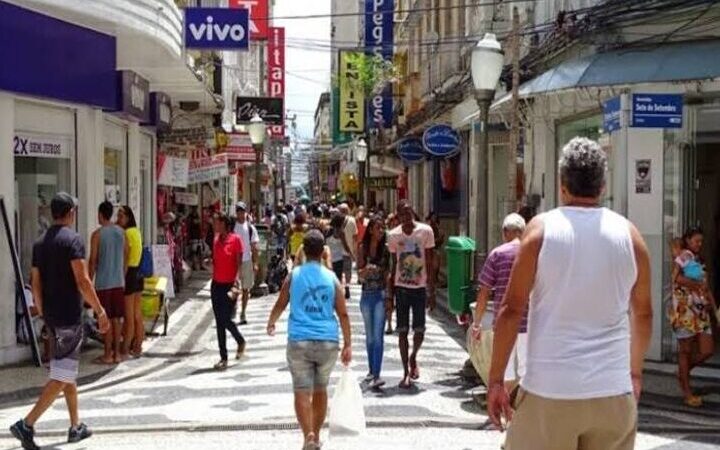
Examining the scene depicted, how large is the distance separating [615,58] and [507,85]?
5.11 m

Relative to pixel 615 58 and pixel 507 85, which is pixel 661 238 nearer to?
pixel 615 58

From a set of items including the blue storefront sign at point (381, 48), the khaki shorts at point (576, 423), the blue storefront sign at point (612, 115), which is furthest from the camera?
the blue storefront sign at point (381, 48)

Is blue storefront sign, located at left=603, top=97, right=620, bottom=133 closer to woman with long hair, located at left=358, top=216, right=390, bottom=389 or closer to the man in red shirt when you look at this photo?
woman with long hair, located at left=358, top=216, right=390, bottom=389

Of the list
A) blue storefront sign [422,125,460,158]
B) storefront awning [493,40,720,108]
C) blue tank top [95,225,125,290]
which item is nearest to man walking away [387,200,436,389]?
storefront awning [493,40,720,108]

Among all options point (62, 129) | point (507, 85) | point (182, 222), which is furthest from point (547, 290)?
point (182, 222)

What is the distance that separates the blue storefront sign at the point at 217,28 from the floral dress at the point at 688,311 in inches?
300

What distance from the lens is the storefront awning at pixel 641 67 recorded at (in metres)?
9.82

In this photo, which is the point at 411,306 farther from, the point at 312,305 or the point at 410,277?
the point at 312,305

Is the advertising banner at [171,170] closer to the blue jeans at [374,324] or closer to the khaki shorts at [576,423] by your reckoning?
the blue jeans at [374,324]

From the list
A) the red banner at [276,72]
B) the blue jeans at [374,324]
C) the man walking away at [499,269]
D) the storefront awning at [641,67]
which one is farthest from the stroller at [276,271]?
the red banner at [276,72]

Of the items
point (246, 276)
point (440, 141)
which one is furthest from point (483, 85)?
point (440, 141)

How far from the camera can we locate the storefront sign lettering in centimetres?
1116

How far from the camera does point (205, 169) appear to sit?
2091cm

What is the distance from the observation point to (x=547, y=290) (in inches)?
145
